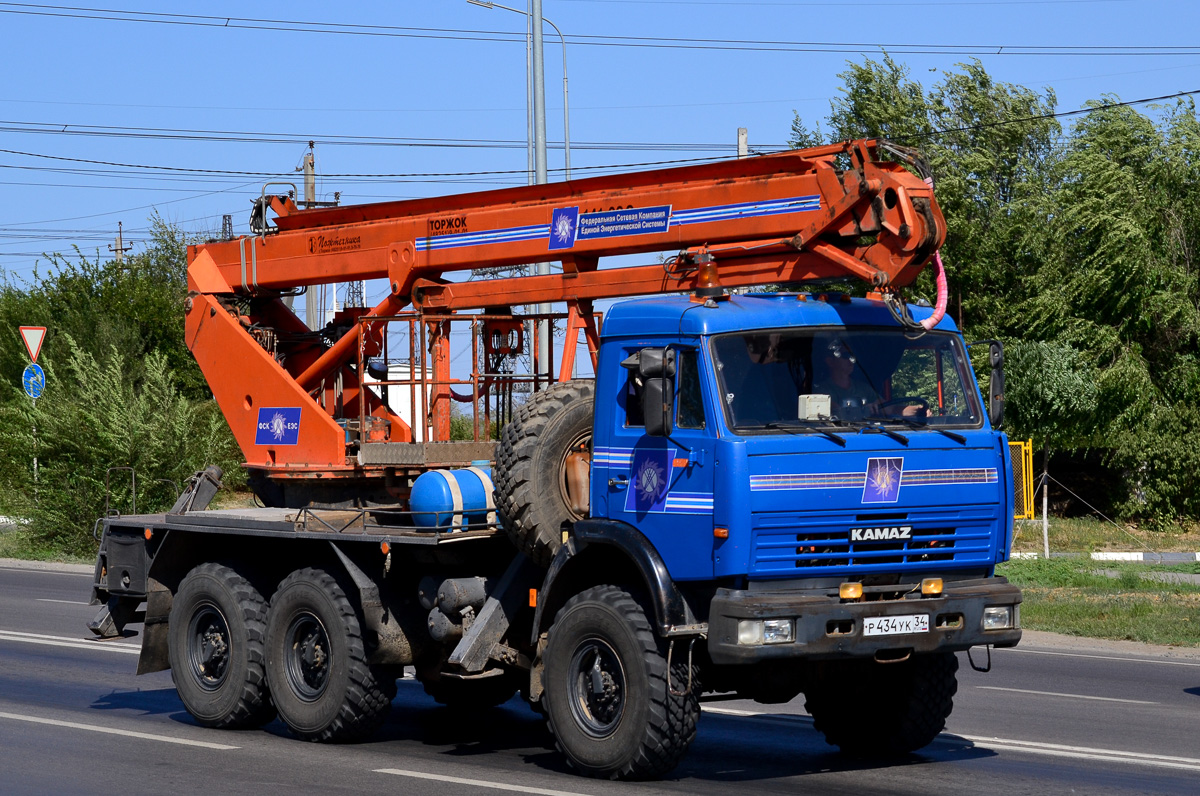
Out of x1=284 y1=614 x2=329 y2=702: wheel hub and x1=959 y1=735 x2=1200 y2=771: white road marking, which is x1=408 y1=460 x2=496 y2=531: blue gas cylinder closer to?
x1=284 y1=614 x2=329 y2=702: wheel hub

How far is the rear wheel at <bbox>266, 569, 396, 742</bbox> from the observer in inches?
374

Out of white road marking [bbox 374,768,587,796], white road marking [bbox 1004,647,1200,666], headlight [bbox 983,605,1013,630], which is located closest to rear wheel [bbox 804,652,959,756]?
headlight [bbox 983,605,1013,630]

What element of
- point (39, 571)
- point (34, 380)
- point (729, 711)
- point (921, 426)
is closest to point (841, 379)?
point (921, 426)

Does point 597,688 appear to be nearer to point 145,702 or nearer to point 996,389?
point 996,389

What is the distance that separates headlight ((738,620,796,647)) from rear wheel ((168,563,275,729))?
420cm

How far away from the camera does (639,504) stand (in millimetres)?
8109

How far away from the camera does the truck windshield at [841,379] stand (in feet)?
25.9

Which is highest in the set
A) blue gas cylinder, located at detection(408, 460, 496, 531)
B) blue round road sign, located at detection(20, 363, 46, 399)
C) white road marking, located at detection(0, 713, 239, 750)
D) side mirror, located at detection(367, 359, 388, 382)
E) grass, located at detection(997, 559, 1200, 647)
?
blue round road sign, located at detection(20, 363, 46, 399)

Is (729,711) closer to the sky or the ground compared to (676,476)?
closer to the ground

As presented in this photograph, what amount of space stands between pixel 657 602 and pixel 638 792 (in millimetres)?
1020

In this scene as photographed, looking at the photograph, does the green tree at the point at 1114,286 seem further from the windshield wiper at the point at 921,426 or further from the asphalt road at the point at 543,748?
the windshield wiper at the point at 921,426

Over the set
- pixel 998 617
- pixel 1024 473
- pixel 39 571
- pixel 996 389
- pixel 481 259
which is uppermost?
pixel 481 259

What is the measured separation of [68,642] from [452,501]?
292 inches

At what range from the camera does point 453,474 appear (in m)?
9.55
